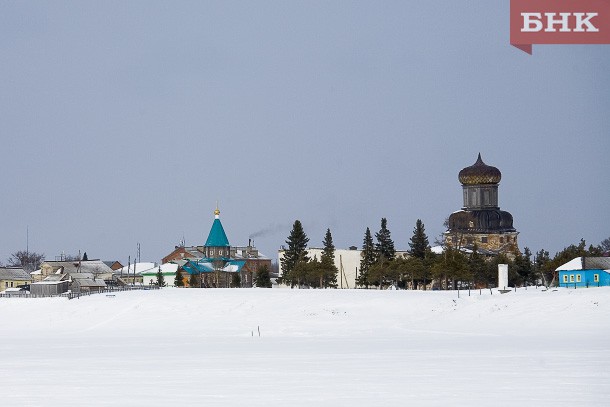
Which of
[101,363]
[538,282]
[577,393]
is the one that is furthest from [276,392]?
[538,282]

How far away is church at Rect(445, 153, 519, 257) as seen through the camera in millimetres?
138375

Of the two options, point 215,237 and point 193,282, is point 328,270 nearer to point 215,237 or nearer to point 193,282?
point 193,282

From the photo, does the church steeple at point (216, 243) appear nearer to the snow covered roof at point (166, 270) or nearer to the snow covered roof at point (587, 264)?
the snow covered roof at point (166, 270)

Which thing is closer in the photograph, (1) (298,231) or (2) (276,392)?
(2) (276,392)

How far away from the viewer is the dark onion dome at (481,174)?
13925cm

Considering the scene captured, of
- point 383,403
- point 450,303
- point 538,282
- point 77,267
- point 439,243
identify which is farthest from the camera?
A: point 439,243

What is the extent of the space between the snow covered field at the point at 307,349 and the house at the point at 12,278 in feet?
151

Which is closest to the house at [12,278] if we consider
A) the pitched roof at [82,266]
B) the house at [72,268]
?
the house at [72,268]

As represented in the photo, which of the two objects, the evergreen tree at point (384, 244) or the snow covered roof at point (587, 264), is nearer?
the snow covered roof at point (587, 264)

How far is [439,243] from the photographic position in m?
139

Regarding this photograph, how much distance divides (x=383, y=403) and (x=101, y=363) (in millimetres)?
13956

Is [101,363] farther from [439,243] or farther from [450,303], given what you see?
[439,243]

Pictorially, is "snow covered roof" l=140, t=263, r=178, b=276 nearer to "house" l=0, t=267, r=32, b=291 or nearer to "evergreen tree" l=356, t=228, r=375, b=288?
"house" l=0, t=267, r=32, b=291

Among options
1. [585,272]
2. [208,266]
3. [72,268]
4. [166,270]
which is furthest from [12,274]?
[585,272]
